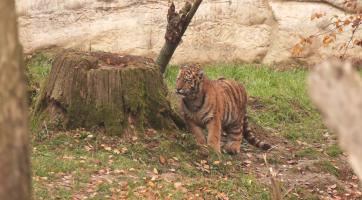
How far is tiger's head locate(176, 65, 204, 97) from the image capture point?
31.1 ft

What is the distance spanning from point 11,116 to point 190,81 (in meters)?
6.15

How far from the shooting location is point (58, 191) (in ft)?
23.5

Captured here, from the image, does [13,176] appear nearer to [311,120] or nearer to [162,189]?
[162,189]

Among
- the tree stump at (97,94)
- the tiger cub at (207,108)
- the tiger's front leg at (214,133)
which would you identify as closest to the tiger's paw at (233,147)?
the tiger cub at (207,108)

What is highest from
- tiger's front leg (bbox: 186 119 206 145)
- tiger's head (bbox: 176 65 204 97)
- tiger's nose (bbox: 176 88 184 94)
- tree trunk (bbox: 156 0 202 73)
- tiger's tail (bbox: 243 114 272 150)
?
tree trunk (bbox: 156 0 202 73)

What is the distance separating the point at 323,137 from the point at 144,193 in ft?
14.3

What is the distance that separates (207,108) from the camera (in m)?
9.62

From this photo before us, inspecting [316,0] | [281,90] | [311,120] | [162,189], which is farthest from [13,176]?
[316,0]

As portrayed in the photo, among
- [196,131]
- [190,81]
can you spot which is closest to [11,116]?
[190,81]

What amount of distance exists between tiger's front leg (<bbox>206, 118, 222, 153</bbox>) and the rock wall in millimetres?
5261

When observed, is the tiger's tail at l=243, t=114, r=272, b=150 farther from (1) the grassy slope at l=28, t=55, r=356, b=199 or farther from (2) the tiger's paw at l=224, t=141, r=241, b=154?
(2) the tiger's paw at l=224, t=141, r=241, b=154

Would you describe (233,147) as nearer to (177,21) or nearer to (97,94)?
(177,21)

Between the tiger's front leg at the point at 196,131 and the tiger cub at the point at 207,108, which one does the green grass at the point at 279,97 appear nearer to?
the tiger cub at the point at 207,108

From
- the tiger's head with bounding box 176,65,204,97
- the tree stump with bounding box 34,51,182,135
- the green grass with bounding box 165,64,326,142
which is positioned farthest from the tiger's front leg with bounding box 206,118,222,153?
the green grass with bounding box 165,64,326,142
